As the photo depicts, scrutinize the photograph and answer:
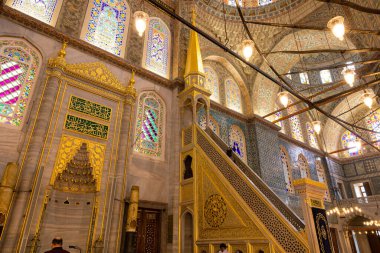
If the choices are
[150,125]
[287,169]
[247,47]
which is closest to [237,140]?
[287,169]

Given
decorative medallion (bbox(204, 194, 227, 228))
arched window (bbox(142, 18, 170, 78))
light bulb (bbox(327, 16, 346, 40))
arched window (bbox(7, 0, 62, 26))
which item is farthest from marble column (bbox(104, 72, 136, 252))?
light bulb (bbox(327, 16, 346, 40))

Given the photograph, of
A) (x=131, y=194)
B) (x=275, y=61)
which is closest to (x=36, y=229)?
(x=131, y=194)

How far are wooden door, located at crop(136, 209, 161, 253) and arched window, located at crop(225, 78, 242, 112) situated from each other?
5.63m

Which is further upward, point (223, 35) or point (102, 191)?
point (223, 35)

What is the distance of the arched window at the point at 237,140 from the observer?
973 cm

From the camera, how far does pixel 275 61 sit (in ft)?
38.9

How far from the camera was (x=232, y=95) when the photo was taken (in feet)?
35.0

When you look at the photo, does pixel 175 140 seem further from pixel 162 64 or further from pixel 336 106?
pixel 336 106

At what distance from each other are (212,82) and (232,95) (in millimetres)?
1184

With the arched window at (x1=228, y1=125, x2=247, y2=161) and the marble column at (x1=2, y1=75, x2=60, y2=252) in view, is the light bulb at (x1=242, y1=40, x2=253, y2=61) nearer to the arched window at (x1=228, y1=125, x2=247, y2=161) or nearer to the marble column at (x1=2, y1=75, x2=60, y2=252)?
the marble column at (x1=2, y1=75, x2=60, y2=252)

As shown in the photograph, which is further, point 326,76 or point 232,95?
point 326,76

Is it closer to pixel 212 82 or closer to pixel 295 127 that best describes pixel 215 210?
pixel 212 82

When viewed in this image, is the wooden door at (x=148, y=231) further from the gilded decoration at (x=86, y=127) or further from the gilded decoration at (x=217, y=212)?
the gilded decoration at (x=86, y=127)

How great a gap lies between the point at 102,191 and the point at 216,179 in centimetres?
267
